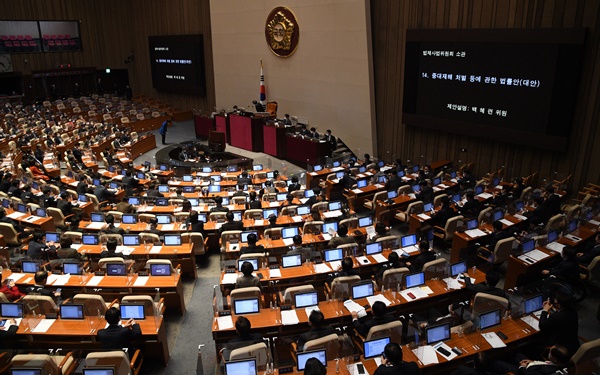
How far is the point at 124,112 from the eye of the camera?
27391 mm

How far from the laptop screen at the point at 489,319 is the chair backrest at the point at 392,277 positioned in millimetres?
1492

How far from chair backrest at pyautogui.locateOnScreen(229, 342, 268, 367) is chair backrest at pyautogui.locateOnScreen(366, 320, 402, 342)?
4.66ft

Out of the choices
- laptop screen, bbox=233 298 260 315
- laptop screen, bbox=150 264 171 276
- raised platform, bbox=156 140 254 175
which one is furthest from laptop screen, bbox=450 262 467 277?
raised platform, bbox=156 140 254 175

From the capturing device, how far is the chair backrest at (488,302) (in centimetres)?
664

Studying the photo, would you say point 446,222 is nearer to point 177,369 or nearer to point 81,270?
point 177,369

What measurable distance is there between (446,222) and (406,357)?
535cm

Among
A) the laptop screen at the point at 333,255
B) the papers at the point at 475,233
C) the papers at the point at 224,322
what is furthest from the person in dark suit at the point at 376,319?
the papers at the point at 475,233

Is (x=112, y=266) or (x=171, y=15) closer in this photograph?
(x=112, y=266)

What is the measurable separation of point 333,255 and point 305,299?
1.74 meters

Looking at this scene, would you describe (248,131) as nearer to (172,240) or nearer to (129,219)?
(129,219)

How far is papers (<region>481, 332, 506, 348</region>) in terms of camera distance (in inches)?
241

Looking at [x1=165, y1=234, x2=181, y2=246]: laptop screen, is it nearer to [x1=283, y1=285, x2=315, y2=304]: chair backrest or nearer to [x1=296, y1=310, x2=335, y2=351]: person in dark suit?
[x1=283, y1=285, x2=315, y2=304]: chair backrest

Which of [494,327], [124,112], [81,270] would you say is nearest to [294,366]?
[494,327]

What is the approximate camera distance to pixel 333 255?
870 centimetres
